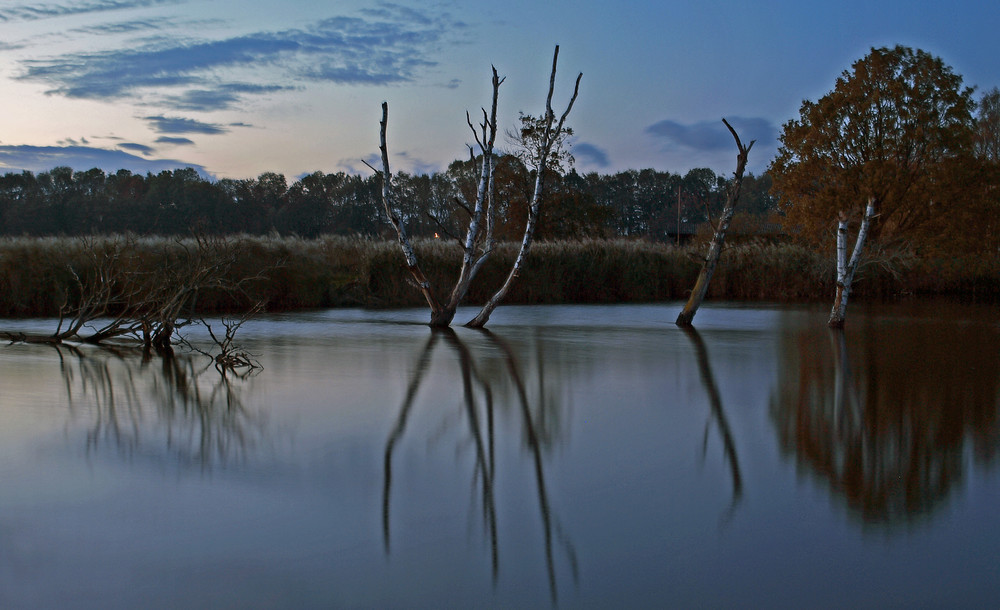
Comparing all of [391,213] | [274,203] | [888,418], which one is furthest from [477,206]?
[274,203]

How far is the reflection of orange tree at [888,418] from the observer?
4277mm

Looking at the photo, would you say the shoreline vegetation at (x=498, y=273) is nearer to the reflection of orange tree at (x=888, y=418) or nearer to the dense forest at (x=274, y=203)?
the reflection of orange tree at (x=888, y=418)

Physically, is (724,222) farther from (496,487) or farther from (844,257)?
(496,487)

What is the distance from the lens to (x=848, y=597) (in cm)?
290

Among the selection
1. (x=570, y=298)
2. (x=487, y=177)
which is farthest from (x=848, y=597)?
(x=570, y=298)

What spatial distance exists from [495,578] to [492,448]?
6.67ft

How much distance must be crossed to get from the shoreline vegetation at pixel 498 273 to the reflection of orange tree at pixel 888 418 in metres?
4.31

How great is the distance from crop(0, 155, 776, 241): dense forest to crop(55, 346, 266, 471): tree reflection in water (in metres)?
26.1

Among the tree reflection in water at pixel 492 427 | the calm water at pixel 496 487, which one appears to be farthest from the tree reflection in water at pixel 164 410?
the tree reflection in water at pixel 492 427

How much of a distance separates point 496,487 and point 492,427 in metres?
1.55

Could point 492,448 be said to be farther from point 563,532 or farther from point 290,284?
point 290,284

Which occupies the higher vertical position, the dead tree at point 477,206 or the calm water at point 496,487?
the dead tree at point 477,206

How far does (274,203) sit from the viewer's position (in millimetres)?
57062

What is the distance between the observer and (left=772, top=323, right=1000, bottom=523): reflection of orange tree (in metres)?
4.28
